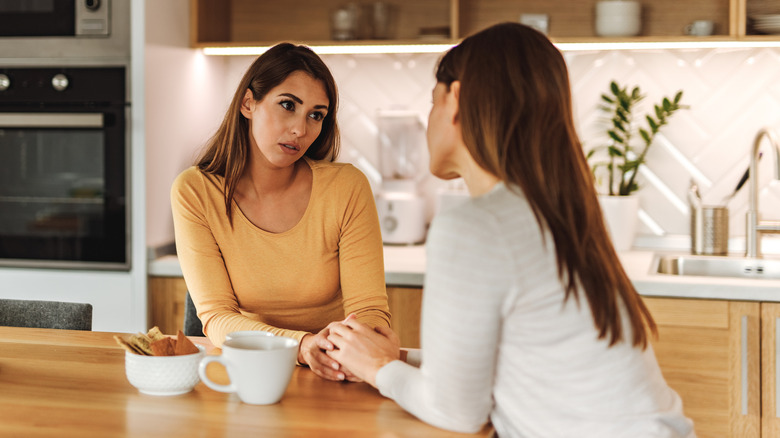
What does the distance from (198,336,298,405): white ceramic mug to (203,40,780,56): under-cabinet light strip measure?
1.82 metres

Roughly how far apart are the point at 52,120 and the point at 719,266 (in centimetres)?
218

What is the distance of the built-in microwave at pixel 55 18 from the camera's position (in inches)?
100

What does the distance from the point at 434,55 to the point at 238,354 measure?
213 centimetres

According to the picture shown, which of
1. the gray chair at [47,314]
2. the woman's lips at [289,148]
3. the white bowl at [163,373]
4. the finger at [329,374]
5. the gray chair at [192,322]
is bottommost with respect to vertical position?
the gray chair at [192,322]

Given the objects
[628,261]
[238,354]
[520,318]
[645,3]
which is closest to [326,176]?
[238,354]

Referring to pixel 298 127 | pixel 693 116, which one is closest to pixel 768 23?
pixel 693 116

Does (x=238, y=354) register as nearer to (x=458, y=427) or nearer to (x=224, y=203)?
(x=458, y=427)

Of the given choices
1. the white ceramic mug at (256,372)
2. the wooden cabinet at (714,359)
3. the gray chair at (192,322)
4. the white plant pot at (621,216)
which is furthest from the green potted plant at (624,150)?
the white ceramic mug at (256,372)

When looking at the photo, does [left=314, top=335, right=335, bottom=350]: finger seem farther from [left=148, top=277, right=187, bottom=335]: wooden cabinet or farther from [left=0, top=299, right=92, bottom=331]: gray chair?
[left=148, top=277, right=187, bottom=335]: wooden cabinet

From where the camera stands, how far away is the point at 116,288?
2.58 meters

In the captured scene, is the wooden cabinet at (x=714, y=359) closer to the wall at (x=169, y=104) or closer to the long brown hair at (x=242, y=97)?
the long brown hair at (x=242, y=97)

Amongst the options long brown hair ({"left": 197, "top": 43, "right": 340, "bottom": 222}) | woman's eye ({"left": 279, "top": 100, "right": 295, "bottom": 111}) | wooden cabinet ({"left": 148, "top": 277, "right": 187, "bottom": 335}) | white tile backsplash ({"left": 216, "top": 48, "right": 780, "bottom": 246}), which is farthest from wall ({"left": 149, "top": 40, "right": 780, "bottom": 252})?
woman's eye ({"left": 279, "top": 100, "right": 295, "bottom": 111})

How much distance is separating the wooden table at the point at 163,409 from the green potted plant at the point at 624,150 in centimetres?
175

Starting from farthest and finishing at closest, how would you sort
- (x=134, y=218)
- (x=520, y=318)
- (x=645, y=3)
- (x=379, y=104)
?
(x=379, y=104) < (x=645, y=3) < (x=134, y=218) < (x=520, y=318)
